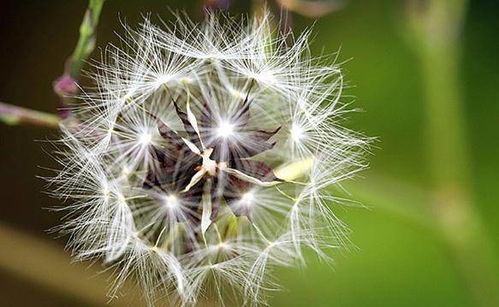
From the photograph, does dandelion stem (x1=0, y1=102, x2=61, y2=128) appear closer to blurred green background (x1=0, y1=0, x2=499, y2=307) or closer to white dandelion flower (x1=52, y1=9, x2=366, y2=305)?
white dandelion flower (x1=52, y1=9, x2=366, y2=305)

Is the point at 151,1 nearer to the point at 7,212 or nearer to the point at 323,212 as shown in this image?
the point at 7,212

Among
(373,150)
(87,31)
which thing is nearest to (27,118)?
(87,31)

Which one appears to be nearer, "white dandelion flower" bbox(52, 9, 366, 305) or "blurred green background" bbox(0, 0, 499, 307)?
"white dandelion flower" bbox(52, 9, 366, 305)

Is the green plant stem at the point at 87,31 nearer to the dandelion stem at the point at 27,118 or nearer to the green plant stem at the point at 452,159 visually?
the dandelion stem at the point at 27,118

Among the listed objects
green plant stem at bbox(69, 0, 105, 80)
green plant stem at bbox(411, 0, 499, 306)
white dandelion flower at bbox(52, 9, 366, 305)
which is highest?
green plant stem at bbox(411, 0, 499, 306)

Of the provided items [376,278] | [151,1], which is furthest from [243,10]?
[376,278]

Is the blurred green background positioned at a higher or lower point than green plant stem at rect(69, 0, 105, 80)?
higher

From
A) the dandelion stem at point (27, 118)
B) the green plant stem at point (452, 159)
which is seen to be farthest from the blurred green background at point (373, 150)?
the dandelion stem at point (27, 118)

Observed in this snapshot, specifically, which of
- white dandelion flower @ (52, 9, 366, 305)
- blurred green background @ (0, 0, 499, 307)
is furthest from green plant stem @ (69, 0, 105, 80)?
blurred green background @ (0, 0, 499, 307)
